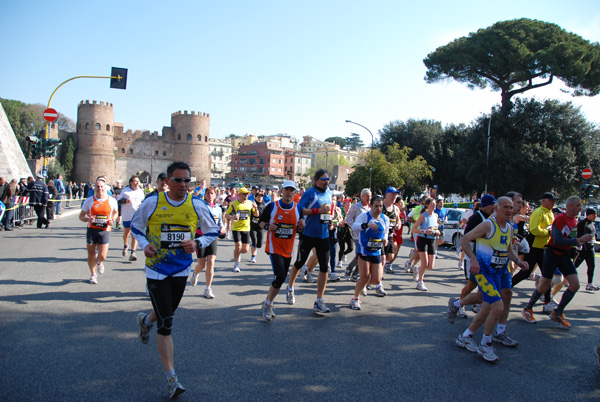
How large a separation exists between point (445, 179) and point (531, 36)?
593 inches

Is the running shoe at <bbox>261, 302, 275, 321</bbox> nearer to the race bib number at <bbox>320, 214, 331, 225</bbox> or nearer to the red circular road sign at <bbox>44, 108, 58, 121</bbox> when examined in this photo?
the race bib number at <bbox>320, 214, 331, 225</bbox>

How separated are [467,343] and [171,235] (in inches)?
137

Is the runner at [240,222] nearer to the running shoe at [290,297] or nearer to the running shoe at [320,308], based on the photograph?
the running shoe at [290,297]

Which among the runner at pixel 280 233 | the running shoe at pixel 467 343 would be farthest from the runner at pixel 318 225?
the running shoe at pixel 467 343

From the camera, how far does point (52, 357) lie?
421 centimetres

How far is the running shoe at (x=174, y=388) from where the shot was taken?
348 centimetres

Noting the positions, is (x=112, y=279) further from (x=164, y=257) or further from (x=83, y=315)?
(x=164, y=257)

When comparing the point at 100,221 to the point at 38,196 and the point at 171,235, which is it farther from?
the point at 38,196

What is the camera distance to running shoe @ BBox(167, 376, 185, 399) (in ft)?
11.4

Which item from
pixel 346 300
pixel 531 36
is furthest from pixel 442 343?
pixel 531 36

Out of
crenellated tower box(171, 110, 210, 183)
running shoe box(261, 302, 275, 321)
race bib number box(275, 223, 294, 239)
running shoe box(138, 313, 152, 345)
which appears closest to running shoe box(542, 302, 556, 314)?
race bib number box(275, 223, 294, 239)

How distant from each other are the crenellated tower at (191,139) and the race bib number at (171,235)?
8258cm

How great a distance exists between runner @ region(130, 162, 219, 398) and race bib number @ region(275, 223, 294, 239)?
2049 mm

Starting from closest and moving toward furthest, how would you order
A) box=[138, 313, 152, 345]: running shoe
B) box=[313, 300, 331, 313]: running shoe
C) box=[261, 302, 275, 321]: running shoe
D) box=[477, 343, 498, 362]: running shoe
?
box=[138, 313, 152, 345]: running shoe → box=[477, 343, 498, 362]: running shoe → box=[261, 302, 275, 321]: running shoe → box=[313, 300, 331, 313]: running shoe
